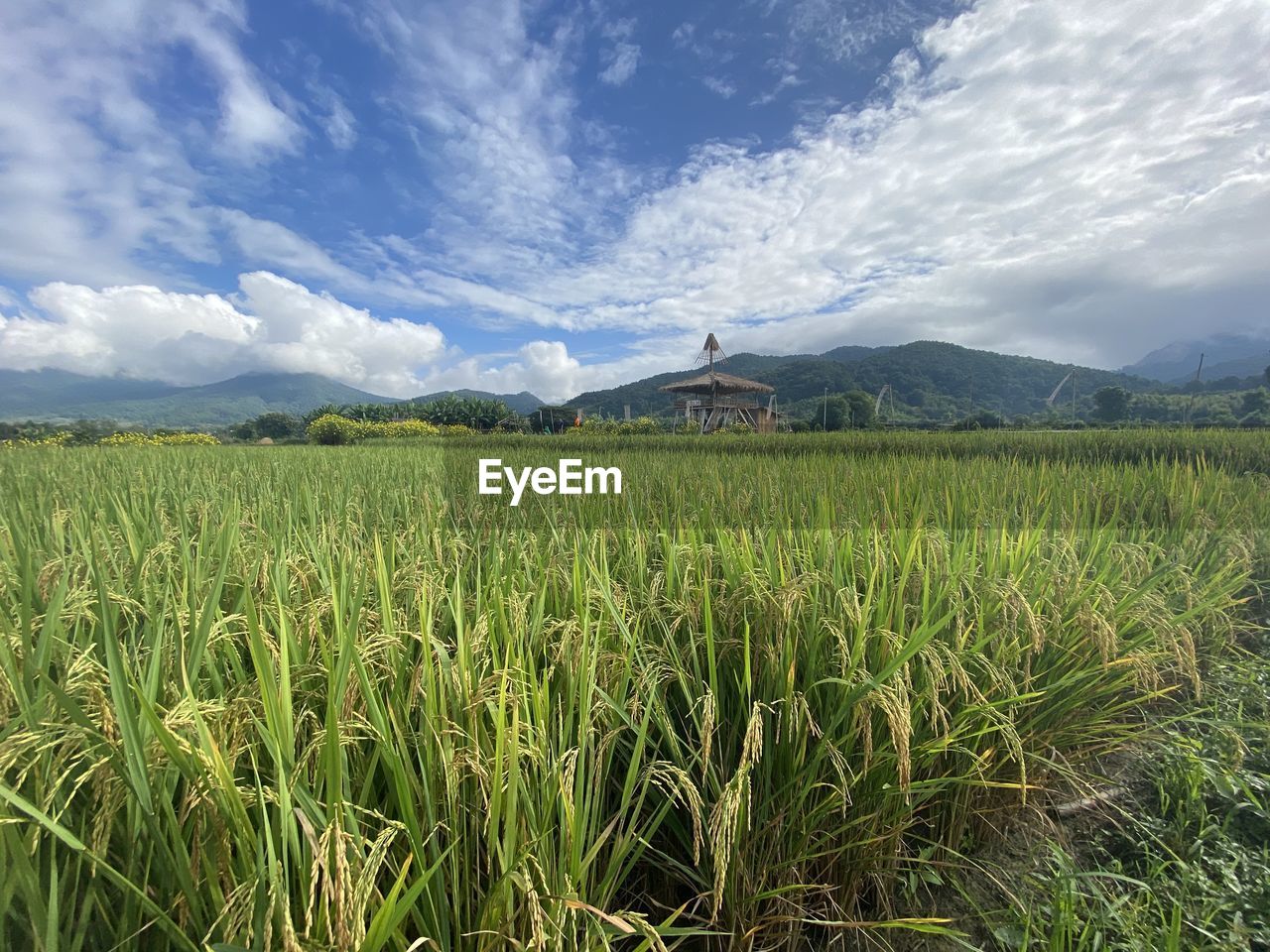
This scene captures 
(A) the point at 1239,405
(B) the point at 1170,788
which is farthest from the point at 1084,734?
(A) the point at 1239,405

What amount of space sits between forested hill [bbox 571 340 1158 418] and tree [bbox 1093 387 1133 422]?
9904 mm

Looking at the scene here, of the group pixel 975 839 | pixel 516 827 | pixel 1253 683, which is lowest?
pixel 975 839

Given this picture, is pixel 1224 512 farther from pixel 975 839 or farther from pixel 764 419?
pixel 764 419

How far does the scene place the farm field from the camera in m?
0.82

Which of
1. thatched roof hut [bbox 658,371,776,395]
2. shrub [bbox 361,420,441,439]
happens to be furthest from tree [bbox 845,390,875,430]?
shrub [bbox 361,420,441,439]

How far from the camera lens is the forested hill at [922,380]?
34.8 metres

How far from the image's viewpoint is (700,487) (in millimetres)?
4246

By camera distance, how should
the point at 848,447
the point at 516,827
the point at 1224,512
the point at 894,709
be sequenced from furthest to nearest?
the point at 848,447, the point at 1224,512, the point at 894,709, the point at 516,827

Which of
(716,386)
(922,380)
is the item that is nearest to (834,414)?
(716,386)

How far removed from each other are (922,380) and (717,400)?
20.7 metres

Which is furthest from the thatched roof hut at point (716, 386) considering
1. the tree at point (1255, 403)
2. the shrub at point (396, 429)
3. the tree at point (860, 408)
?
the tree at point (1255, 403)

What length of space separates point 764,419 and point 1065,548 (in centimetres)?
2823

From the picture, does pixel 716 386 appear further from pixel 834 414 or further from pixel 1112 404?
pixel 1112 404

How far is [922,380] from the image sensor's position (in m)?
38.8
